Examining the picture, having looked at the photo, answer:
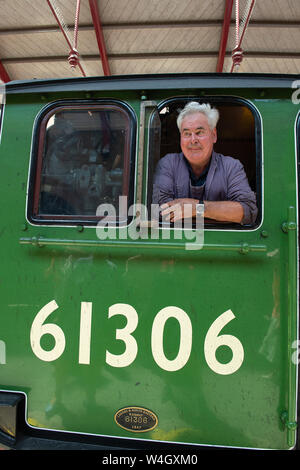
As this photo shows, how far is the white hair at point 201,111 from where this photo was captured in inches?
69.9

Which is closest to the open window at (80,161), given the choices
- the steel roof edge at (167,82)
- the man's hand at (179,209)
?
the steel roof edge at (167,82)

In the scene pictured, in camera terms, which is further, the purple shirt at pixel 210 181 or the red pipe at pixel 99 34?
the red pipe at pixel 99 34

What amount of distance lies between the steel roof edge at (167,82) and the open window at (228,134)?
0.09 m

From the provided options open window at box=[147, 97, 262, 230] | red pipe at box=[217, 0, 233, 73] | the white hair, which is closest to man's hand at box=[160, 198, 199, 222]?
open window at box=[147, 97, 262, 230]

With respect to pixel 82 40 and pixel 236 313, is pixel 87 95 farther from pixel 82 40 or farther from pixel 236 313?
pixel 82 40

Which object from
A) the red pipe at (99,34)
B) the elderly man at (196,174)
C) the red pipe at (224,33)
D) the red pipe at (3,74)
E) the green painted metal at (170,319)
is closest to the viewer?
the green painted metal at (170,319)

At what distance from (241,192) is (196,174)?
0.32 m

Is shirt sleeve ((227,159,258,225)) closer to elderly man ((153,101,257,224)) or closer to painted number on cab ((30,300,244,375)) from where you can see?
elderly man ((153,101,257,224))

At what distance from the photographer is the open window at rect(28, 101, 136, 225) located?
5.83 ft

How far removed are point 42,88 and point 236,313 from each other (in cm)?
186

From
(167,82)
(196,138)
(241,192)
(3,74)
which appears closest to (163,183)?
(196,138)

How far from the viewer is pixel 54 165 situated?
1857mm

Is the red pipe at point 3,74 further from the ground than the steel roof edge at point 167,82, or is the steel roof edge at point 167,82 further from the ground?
the red pipe at point 3,74

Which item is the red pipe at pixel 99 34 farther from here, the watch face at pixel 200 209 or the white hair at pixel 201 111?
the watch face at pixel 200 209
